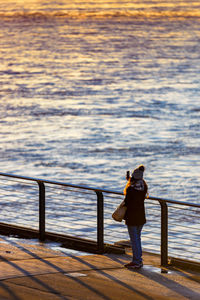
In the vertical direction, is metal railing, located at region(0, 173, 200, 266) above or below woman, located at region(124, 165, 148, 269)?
below

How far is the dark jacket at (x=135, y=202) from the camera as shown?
11469 millimetres

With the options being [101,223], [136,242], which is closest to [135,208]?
[136,242]

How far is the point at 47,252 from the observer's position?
487 inches

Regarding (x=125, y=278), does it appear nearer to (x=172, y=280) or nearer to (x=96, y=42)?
(x=172, y=280)

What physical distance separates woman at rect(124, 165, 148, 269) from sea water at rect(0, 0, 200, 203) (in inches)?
892

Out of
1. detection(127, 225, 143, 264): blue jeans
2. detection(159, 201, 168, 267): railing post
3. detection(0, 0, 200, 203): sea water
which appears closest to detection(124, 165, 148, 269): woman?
detection(127, 225, 143, 264): blue jeans

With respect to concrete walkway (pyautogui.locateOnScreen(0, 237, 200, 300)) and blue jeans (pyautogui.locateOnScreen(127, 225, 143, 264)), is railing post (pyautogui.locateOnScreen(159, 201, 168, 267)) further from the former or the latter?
blue jeans (pyautogui.locateOnScreen(127, 225, 143, 264))

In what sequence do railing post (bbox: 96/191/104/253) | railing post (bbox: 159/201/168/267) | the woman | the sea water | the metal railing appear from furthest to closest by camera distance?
the sea water → the metal railing → railing post (bbox: 96/191/104/253) → railing post (bbox: 159/201/168/267) → the woman

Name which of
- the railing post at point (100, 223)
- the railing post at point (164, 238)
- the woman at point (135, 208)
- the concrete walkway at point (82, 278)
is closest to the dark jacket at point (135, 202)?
the woman at point (135, 208)

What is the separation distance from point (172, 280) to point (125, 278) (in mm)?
602

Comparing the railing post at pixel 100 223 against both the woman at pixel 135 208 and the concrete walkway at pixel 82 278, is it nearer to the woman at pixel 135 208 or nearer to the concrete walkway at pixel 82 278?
the concrete walkway at pixel 82 278

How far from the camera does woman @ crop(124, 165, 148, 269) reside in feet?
37.6

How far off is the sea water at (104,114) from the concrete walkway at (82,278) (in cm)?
2244

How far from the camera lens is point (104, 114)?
63.2m
